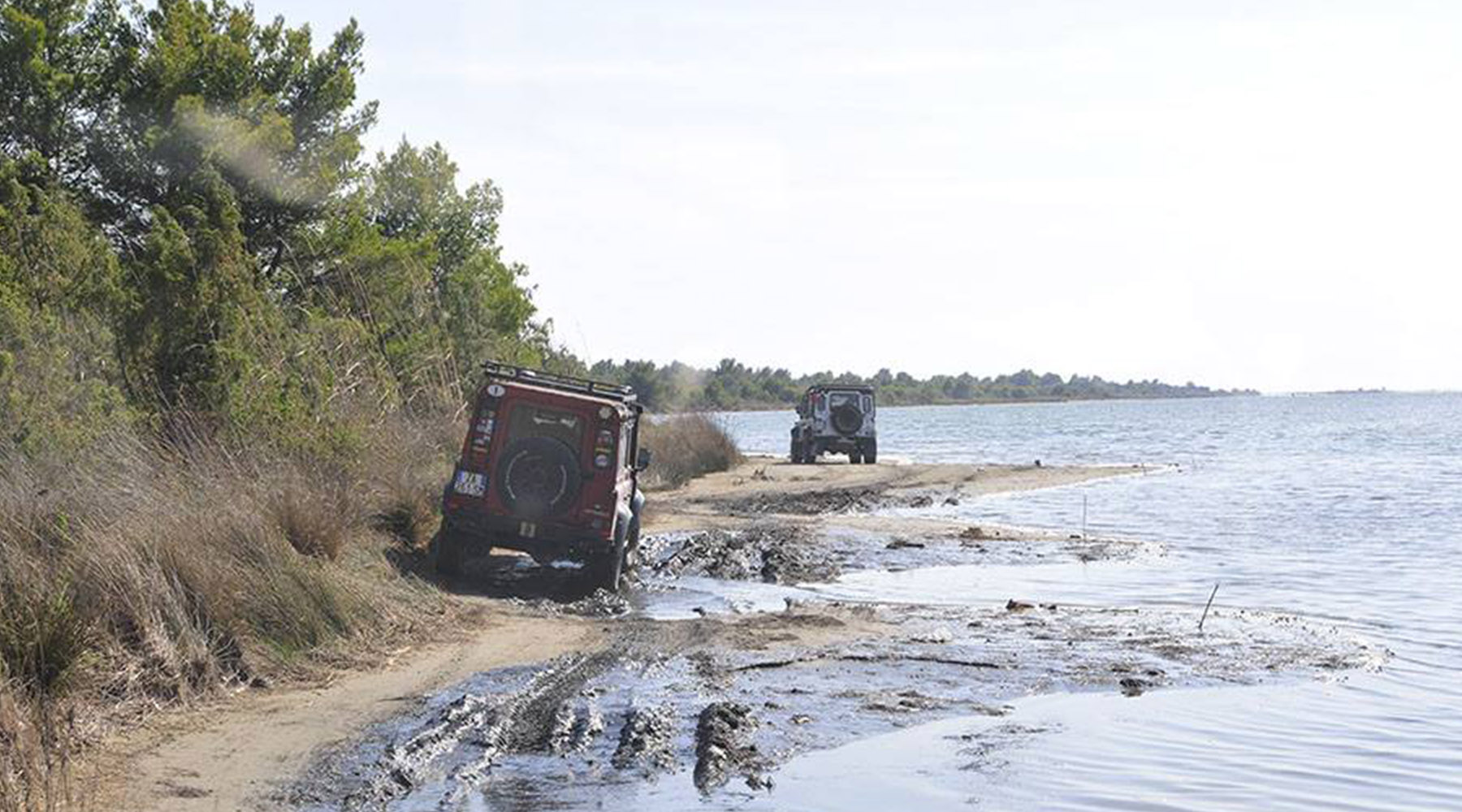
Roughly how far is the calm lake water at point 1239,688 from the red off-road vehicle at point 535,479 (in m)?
3.29

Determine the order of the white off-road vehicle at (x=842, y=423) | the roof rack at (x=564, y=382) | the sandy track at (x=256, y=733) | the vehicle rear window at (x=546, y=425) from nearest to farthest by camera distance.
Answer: the sandy track at (x=256, y=733) < the vehicle rear window at (x=546, y=425) < the roof rack at (x=564, y=382) < the white off-road vehicle at (x=842, y=423)

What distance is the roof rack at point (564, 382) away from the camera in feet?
56.1

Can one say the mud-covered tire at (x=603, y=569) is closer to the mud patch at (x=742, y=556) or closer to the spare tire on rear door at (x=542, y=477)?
the spare tire on rear door at (x=542, y=477)

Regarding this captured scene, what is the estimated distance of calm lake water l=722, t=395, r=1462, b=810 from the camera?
30.6 feet

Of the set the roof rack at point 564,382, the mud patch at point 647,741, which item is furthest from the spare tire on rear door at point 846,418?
the mud patch at point 647,741

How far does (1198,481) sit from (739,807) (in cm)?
3455

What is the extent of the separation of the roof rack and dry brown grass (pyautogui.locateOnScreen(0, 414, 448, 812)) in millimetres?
2908

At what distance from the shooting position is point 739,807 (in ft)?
27.6

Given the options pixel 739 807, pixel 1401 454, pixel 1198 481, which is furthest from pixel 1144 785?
pixel 1401 454

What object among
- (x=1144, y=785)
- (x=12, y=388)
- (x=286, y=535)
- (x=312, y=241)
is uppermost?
(x=312, y=241)

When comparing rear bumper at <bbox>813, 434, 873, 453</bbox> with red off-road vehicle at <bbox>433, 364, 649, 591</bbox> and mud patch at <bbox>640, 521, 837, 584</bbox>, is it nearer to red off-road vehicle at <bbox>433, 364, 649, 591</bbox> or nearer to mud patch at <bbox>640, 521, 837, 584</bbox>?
mud patch at <bbox>640, 521, 837, 584</bbox>

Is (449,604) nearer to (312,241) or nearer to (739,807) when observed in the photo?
(739,807)

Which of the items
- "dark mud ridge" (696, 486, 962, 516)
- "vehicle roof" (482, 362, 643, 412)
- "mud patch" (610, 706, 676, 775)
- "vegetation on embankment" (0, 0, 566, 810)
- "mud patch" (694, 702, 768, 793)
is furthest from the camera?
"dark mud ridge" (696, 486, 962, 516)

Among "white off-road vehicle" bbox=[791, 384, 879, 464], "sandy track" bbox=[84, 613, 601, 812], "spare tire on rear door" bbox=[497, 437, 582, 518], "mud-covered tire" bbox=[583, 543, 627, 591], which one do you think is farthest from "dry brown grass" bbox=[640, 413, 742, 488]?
"sandy track" bbox=[84, 613, 601, 812]
